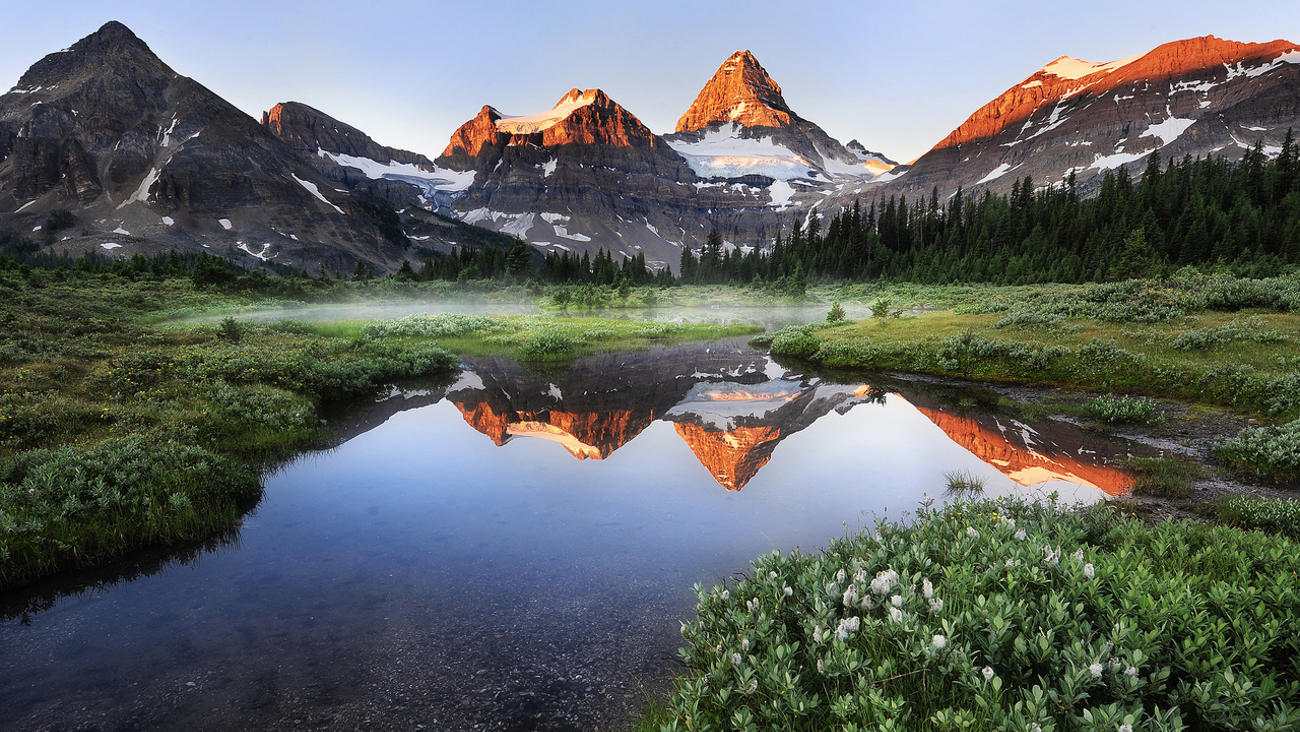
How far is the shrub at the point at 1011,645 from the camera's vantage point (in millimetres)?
3232

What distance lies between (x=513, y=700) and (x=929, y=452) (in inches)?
478

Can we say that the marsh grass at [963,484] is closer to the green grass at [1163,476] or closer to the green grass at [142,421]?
the green grass at [1163,476]

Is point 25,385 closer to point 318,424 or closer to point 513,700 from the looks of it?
point 318,424

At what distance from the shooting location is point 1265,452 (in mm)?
11281

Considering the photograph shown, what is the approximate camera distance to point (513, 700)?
223 inches

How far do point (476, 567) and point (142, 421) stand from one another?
10441mm

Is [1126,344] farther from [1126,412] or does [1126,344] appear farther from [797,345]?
[797,345]

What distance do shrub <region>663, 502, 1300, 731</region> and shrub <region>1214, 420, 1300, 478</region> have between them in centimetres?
846

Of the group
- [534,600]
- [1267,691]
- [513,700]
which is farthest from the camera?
[534,600]

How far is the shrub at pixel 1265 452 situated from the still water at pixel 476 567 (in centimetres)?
174

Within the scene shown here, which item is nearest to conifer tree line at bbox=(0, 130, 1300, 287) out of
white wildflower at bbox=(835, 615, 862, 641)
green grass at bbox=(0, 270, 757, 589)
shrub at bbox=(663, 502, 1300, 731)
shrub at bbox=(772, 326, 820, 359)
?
shrub at bbox=(772, 326, 820, 359)

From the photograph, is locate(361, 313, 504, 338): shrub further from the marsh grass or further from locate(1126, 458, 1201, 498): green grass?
locate(1126, 458, 1201, 498): green grass

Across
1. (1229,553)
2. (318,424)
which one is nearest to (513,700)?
(1229,553)

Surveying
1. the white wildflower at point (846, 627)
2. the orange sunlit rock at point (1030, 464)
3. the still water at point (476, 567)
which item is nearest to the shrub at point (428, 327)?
the still water at point (476, 567)
